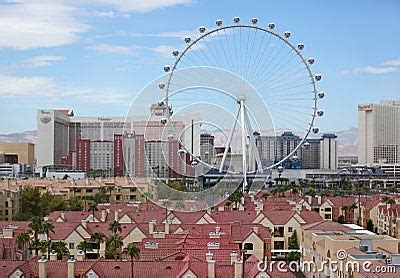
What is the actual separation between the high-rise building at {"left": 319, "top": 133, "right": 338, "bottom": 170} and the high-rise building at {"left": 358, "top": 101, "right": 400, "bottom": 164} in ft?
3.47

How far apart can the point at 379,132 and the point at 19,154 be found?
15.5 meters

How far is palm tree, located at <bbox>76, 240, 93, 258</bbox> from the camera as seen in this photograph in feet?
19.4

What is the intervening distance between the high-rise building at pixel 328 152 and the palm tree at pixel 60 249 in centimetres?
2247

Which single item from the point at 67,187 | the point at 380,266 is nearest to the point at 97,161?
the point at 67,187

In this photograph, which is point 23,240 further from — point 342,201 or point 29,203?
point 342,201

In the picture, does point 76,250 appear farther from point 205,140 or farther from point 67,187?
point 205,140

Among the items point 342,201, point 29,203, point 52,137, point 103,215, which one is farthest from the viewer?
point 52,137

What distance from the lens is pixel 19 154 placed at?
18.5 m

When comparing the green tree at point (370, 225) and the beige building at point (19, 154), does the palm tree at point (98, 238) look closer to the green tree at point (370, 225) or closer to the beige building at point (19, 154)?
the green tree at point (370, 225)

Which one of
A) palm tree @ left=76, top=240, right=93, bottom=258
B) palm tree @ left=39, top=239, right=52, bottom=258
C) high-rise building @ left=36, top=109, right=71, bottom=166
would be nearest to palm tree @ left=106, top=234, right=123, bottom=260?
palm tree @ left=76, top=240, right=93, bottom=258

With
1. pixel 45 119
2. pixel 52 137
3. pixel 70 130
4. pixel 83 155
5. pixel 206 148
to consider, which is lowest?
pixel 83 155

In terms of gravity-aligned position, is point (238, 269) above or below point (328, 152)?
below

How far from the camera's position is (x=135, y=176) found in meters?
14.9

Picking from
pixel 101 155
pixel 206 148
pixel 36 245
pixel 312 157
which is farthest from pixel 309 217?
pixel 312 157
